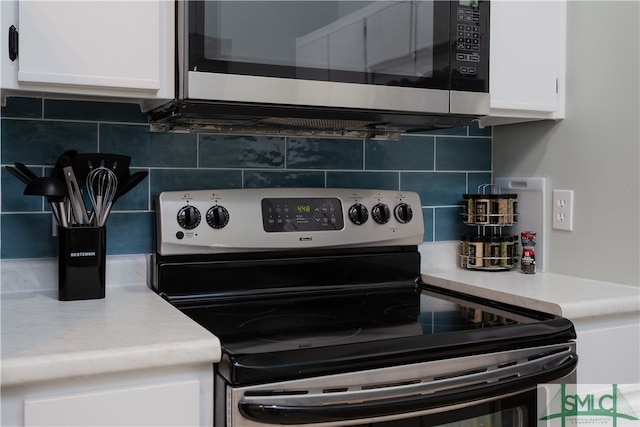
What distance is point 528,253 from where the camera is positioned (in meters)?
1.76

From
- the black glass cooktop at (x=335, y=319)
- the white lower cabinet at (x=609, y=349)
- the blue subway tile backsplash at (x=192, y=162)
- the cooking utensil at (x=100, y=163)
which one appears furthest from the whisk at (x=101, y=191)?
the white lower cabinet at (x=609, y=349)

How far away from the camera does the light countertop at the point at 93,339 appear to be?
0.95m

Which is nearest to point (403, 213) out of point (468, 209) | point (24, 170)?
point (468, 209)

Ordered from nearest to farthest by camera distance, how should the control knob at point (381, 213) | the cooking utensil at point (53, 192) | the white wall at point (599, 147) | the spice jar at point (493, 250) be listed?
the cooking utensil at point (53, 192)
the white wall at point (599, 147)
the control knob at point (381, 213)
the spice jar at point (493, 250)

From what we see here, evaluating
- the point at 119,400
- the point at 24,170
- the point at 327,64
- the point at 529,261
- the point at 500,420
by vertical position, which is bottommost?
the point at 500,420

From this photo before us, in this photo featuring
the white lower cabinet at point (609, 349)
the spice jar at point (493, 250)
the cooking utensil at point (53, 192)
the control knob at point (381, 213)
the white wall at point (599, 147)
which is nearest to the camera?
the cooking utensil at point (53, 192)

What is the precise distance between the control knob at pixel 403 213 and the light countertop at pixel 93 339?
0.66 metres

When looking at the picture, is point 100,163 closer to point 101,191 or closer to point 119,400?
point 101,191

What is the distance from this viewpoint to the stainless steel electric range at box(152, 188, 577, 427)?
1.04 m

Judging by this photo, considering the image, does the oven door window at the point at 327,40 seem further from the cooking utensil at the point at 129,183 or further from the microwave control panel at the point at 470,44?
the cooking utensil at the point at 129,183

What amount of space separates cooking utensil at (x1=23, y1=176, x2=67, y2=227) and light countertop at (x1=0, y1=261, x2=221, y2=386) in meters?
0.18

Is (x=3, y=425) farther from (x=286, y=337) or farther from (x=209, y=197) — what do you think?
(x=209, y=197)

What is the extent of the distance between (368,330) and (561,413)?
0.46 metres

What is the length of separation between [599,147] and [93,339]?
128 cm
